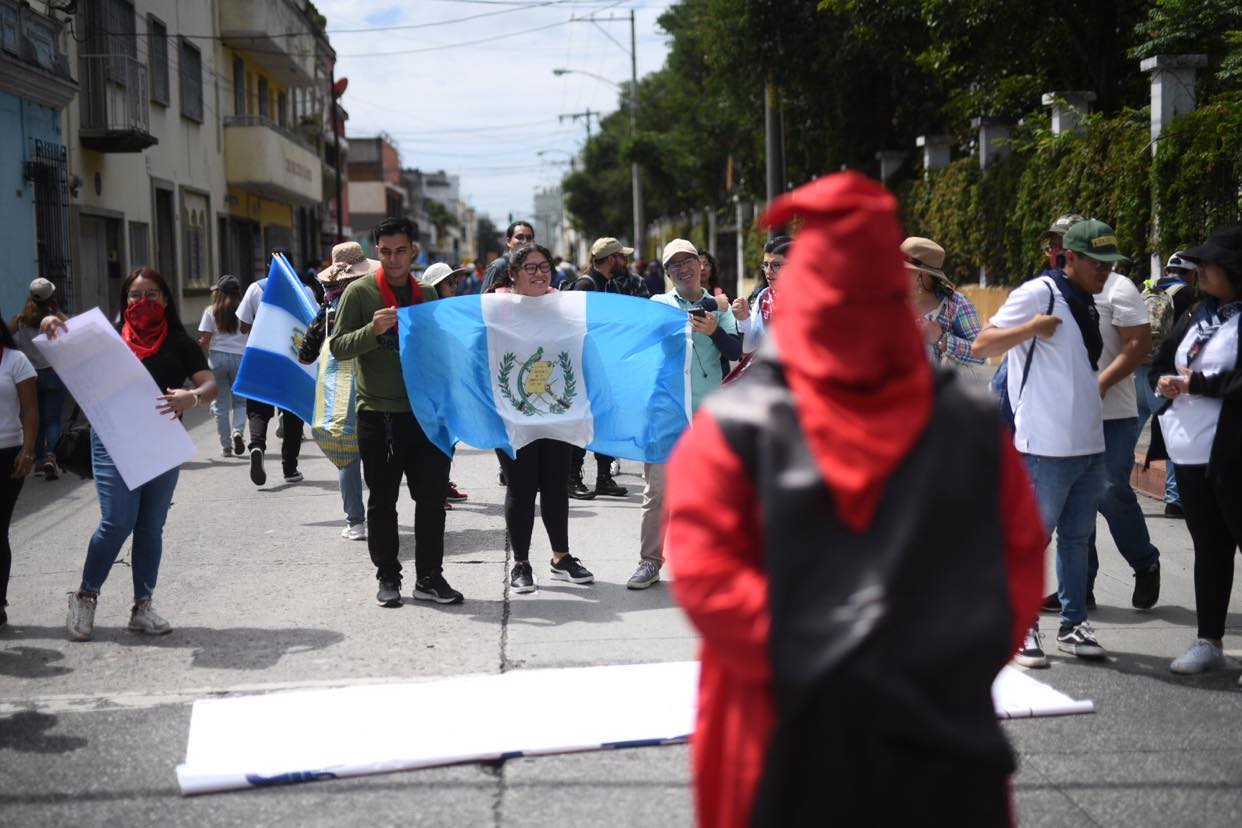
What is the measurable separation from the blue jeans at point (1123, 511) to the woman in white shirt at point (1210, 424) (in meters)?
0.75

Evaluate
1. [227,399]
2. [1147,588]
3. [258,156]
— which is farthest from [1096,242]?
[258,156]

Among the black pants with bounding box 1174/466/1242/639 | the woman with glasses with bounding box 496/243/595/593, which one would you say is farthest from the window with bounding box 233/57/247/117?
the black pants with bounding box 1174/466/1242/639

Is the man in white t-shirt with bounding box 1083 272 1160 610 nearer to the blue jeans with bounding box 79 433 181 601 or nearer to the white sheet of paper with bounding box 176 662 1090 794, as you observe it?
the white sheet of paper with bounding box 176 662 1090 794

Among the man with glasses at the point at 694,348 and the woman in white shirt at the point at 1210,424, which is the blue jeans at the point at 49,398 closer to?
the man with glasses at the point at 694,348

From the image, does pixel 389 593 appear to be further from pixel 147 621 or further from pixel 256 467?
pixel 256 467

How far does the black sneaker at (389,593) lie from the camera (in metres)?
7.09

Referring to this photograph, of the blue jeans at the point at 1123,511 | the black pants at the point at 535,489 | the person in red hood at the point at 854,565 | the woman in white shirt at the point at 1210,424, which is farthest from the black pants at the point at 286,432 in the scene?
the person in red hood at the point at 854,565

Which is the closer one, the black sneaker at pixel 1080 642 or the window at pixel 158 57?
the black sneaker at pixel 1080 642

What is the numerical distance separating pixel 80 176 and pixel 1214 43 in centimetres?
1635

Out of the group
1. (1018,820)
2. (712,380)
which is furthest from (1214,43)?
(1018,820)

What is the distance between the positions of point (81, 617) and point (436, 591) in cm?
178

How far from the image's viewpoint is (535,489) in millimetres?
7641

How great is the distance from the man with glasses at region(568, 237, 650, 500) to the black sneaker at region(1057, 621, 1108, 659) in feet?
15.5

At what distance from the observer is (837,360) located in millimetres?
2350
